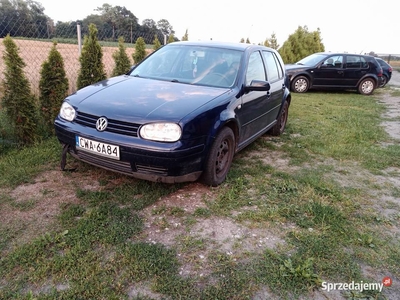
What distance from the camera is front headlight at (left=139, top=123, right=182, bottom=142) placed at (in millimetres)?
2744

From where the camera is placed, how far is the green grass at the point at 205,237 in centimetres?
204

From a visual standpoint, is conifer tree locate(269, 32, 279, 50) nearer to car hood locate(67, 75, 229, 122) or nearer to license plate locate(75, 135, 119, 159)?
car hood locate(67, 75, 229, 122)

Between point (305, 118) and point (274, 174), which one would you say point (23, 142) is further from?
point (305, 118)

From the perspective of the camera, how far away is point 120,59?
6219 millimetres

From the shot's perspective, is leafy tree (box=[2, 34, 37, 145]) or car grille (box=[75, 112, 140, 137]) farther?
leafy tree (box=[2, 34, 37, 145])

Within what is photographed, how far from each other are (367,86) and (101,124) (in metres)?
12.4

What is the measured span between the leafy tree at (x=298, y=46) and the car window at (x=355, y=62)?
5190 millimetres

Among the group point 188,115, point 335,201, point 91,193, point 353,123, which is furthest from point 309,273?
point 353,123

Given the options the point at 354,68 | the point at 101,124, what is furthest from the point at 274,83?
the point at 354,68

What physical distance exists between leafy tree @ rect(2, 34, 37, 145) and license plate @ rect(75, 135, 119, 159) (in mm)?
1756

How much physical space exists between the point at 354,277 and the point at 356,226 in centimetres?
77

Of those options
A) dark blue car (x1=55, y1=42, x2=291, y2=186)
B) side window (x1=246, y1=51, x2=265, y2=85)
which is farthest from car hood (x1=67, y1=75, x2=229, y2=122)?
side window (x1=246, y1=51, x2=265, y2=85)

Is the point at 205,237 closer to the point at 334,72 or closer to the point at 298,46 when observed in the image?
the point at 334,72

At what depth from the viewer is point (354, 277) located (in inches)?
87.9
